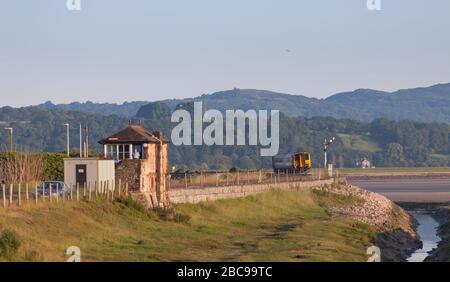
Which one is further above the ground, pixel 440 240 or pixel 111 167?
pixel 111 167

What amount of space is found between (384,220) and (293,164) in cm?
4269

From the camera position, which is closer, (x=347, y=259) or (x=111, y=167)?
(x=347, y=259)

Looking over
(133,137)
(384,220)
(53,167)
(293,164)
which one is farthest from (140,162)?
(293,164)

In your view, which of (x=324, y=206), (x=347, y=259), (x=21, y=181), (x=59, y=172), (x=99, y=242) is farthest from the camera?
(x=324, y=206)

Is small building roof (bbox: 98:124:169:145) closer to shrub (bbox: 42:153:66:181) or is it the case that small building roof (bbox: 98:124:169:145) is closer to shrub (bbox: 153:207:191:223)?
shrub (bbox: 153:207:191:223)

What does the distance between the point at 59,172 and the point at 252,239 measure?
2515 cm

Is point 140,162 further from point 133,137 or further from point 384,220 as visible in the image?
point 384,220

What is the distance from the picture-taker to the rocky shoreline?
7206 centimetres

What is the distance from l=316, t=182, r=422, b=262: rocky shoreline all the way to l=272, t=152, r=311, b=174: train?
13493 mm

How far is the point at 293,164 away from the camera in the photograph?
135 meters

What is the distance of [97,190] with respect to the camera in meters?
62.2
